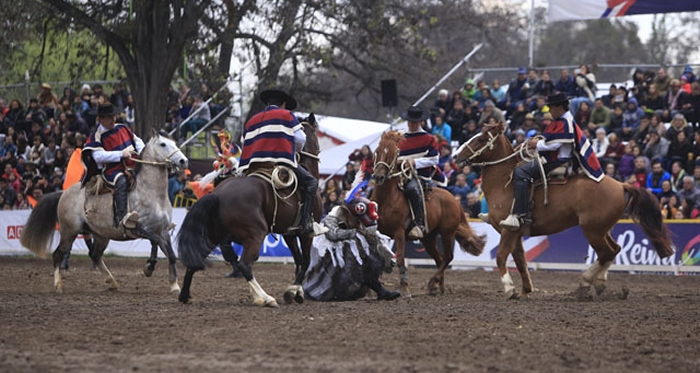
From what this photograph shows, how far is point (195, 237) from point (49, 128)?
19.1 metres

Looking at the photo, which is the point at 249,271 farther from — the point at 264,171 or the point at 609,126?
the point at 609,126

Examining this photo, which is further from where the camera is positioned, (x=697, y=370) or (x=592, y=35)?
(x=592, y=35)

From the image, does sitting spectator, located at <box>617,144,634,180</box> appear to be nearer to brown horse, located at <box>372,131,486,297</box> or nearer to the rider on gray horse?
brown horse, located at <box>372,131,486,297</box>

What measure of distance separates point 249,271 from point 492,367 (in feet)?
14.9

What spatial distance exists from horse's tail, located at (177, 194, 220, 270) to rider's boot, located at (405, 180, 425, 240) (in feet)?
12.2

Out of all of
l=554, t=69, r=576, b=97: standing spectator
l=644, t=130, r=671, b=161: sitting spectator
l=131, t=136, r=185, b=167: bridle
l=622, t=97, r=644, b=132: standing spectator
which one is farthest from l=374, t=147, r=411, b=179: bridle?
l=554, t=69, r=576, b=97: standing spectator

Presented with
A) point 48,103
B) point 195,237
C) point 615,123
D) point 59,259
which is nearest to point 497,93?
point 615,123

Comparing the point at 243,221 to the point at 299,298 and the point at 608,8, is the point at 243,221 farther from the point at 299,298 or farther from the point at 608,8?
the point at 608,8

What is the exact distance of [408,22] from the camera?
94.0 ft

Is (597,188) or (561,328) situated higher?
(597,188)

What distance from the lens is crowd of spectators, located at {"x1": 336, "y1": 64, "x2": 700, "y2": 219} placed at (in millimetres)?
20500

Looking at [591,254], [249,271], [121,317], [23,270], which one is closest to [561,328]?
[249,271]

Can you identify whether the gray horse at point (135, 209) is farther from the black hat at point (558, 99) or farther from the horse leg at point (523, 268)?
the black hat at point (558, 99)

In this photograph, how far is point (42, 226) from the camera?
15711 mm
